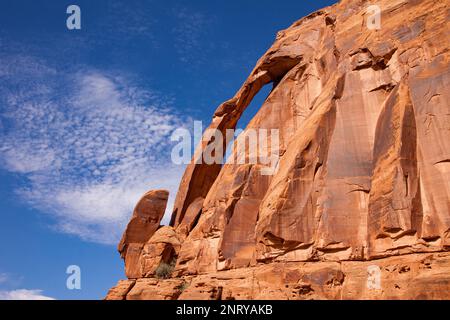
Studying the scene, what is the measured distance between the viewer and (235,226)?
32.3m

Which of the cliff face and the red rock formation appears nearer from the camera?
the cliff face

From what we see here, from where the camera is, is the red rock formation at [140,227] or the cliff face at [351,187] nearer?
the cliff face at [351,187]

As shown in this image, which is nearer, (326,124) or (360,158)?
(360,158)

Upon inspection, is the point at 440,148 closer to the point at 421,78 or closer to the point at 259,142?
the point at 421,78

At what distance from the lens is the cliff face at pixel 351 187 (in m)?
19.8

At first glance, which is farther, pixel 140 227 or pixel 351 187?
pixel 140 227

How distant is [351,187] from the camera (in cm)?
2367

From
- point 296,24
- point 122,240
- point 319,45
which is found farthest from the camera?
point 122,240

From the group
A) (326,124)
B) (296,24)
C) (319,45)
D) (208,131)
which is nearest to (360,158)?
(326,124)

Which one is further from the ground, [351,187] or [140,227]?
[140,227]

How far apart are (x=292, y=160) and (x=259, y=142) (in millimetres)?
9371

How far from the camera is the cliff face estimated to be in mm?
19828
